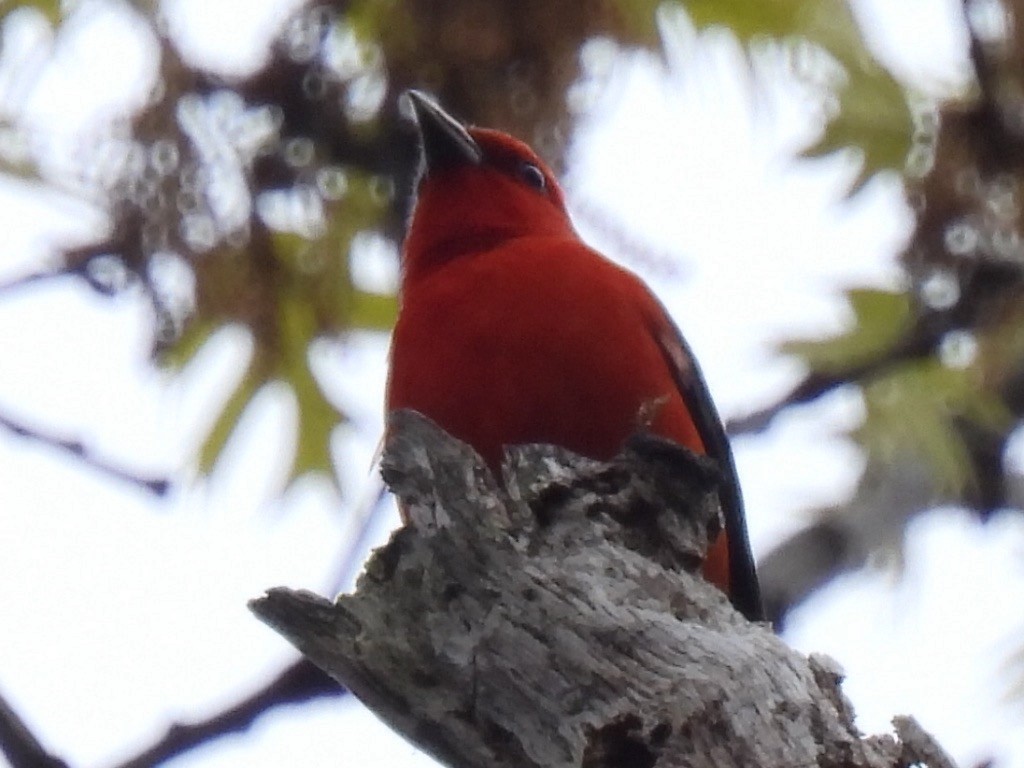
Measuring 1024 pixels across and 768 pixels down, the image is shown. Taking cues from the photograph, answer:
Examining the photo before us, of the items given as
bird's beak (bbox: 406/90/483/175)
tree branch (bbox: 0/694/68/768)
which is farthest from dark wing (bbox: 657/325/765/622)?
tree branch (bbox: 0/694/68/768)

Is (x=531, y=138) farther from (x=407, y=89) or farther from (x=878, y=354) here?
(x=878, y=354)

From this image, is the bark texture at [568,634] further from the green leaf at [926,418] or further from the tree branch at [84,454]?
the green leaf at [926,418]

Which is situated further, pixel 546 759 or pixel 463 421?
pixel 463 421

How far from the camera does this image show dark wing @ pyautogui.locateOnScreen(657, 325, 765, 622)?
4.19m

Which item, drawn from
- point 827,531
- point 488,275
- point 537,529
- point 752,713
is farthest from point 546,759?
point 827,531

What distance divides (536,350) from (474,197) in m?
1.24

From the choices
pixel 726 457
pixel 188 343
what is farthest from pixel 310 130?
pixel 726 457

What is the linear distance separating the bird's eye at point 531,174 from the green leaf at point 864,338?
0.93 meters

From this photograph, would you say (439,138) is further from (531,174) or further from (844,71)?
(844,71)

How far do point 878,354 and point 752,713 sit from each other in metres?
2.27

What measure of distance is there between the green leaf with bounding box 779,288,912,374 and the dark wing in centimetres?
33

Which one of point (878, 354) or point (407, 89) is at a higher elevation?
point (407, 89)

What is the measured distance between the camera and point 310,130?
13.1 ft

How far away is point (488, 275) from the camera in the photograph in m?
4.10
